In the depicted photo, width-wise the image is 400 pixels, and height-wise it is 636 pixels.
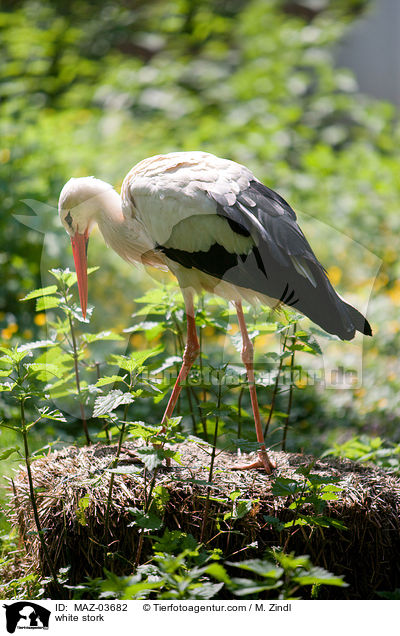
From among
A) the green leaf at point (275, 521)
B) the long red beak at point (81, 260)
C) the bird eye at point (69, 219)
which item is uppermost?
the bird eye at point (69, 219)

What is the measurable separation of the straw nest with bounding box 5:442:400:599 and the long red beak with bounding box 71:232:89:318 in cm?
66

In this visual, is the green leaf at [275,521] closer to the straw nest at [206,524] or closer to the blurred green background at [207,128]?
the straw nest at [206,524]

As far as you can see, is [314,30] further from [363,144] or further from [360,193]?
[360,193]

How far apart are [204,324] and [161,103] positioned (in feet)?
16.7

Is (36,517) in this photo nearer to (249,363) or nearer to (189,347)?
(189,347)

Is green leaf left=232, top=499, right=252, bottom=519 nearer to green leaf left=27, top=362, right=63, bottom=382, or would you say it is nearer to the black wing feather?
the black wing feather

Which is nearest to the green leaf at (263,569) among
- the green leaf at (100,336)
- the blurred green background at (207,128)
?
the green leaf at (100,336)

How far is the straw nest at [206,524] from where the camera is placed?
6.81 ft

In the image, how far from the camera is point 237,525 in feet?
6.85

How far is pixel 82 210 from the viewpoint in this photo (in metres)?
2.56

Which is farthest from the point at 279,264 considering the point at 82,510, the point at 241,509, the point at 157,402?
the point at 82,510

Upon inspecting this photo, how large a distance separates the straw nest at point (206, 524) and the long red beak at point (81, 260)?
659 mm

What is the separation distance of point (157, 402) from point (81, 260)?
0.66m
